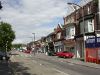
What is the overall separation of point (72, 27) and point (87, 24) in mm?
11996

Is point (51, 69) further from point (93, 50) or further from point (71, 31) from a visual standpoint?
point (71, 31)

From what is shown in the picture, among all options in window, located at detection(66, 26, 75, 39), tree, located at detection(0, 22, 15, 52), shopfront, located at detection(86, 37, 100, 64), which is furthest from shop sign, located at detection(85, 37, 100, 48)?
tree, located at detection(0, 22, 15, 52)

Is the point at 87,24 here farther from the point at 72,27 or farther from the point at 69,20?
the point at 69,20

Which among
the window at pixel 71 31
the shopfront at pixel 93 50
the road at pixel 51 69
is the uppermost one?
the window at pixel 71 31

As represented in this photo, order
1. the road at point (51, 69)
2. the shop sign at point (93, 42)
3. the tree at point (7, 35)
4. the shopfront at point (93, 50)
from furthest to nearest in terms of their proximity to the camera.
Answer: the tree at point (7, 35), the shop sign at point (93, 42), the shopfront at point (93, 50), the road at point (51, 69)

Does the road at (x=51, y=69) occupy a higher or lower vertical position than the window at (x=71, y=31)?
lower

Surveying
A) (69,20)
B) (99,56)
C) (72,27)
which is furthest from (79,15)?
(99,56)

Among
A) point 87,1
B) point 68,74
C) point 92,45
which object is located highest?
point 87,1

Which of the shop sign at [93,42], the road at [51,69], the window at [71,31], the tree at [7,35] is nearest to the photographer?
the road at [51,69]

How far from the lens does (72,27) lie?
6862 cm

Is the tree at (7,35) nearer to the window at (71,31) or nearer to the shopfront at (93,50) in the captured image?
the window at (71,31)

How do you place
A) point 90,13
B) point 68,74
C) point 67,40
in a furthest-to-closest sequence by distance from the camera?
1. point 67,40
2. point 90,13
3. point 68,74

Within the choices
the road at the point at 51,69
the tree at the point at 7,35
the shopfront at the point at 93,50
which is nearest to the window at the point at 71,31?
the shopfront at the point at 93,50

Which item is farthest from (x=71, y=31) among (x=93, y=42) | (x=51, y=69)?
(x=51, y=69)
